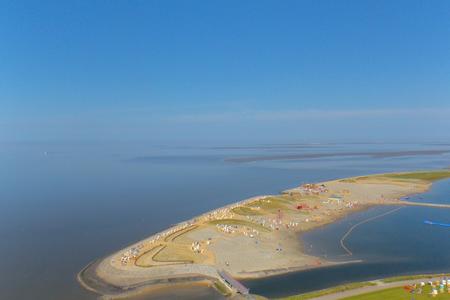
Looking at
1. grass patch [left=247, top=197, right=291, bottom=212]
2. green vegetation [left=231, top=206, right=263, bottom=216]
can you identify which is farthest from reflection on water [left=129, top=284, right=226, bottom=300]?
grass patch [left=247, top=197, right=291, bottom=212]

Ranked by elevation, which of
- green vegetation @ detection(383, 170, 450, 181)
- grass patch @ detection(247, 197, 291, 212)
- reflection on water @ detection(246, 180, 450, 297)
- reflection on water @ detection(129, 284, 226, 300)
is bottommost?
reflection on water @ detection(129, 284, 226, 300)

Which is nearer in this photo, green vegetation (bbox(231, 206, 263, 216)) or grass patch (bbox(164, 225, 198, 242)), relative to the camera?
grass patch (bbox(164, 225, 198, 242))

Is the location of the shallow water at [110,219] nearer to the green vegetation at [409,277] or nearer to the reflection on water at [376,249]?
the reflection on water at [376,249]

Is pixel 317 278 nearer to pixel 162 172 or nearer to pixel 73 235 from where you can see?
pixel 73 235

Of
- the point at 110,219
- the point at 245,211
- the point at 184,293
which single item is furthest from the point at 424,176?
the point at 184,293

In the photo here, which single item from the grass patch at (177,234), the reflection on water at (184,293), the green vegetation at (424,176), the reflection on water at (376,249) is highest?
the green vegetation at (424,176)

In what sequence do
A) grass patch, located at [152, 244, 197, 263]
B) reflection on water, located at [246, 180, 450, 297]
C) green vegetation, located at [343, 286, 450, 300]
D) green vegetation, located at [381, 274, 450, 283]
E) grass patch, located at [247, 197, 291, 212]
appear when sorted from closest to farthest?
green vegetation, located at [343, 286, 450, 300]
green vegetation, located at [381, 274, 450, 283]
reflection on water, located at [246, 180, 450, 297]
grass patch, located at [152, 244, 197, 263]
grass patch, located at [247, 197, 291, 212]

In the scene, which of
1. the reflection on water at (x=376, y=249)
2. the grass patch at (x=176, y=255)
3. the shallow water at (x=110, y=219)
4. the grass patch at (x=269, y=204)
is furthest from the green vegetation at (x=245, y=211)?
the grass patch at (x=176, y=255)

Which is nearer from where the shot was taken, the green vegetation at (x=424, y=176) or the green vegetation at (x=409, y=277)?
the green vegetation at (x=409, y=277)

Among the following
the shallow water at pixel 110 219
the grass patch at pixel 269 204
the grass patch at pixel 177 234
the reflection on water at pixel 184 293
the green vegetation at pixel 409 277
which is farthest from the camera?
the grass patch at pixel 269 204

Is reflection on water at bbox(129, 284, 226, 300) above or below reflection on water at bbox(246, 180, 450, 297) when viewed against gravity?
below

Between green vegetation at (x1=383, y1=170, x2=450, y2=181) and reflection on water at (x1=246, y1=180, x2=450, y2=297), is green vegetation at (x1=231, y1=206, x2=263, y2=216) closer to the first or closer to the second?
reflection on water at (x1=246, y1=180, x2=450, y2=297)
